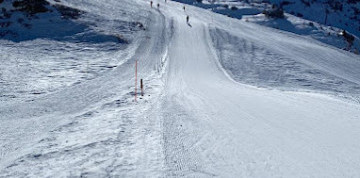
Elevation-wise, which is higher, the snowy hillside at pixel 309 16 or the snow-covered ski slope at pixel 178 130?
the snowy hillside at pixel 309 16

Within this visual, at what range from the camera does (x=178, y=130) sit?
9.91 metres

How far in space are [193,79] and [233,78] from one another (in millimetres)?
2939

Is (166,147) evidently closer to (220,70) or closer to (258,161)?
(258,161)

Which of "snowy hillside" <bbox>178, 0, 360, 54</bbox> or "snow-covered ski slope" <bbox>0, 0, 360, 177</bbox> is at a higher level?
"snowy hillside" <bbox>178, 0, 360, 54</bbox>

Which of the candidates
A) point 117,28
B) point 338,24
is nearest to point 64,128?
point 117,28

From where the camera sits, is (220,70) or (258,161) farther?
(220,70)

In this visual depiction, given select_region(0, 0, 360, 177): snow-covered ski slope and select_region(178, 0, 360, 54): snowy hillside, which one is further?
select_region(178, 0, 360, 54): snowy hillside

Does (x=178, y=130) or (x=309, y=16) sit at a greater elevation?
(x=309, y=16)

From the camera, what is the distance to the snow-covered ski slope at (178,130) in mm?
7660

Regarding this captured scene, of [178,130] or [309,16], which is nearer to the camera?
[178,130]

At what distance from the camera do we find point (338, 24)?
3120 inches

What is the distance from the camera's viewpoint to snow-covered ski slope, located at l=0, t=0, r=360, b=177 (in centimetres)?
766

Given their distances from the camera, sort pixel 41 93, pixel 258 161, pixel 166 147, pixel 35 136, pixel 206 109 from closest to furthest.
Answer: pixel 258 161, pixel 166 147, pixel 35 136, pixel 206 109, pixel 41 93

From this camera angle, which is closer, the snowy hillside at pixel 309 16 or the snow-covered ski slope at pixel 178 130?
the snow-covered ski slope at pixel 178 130
